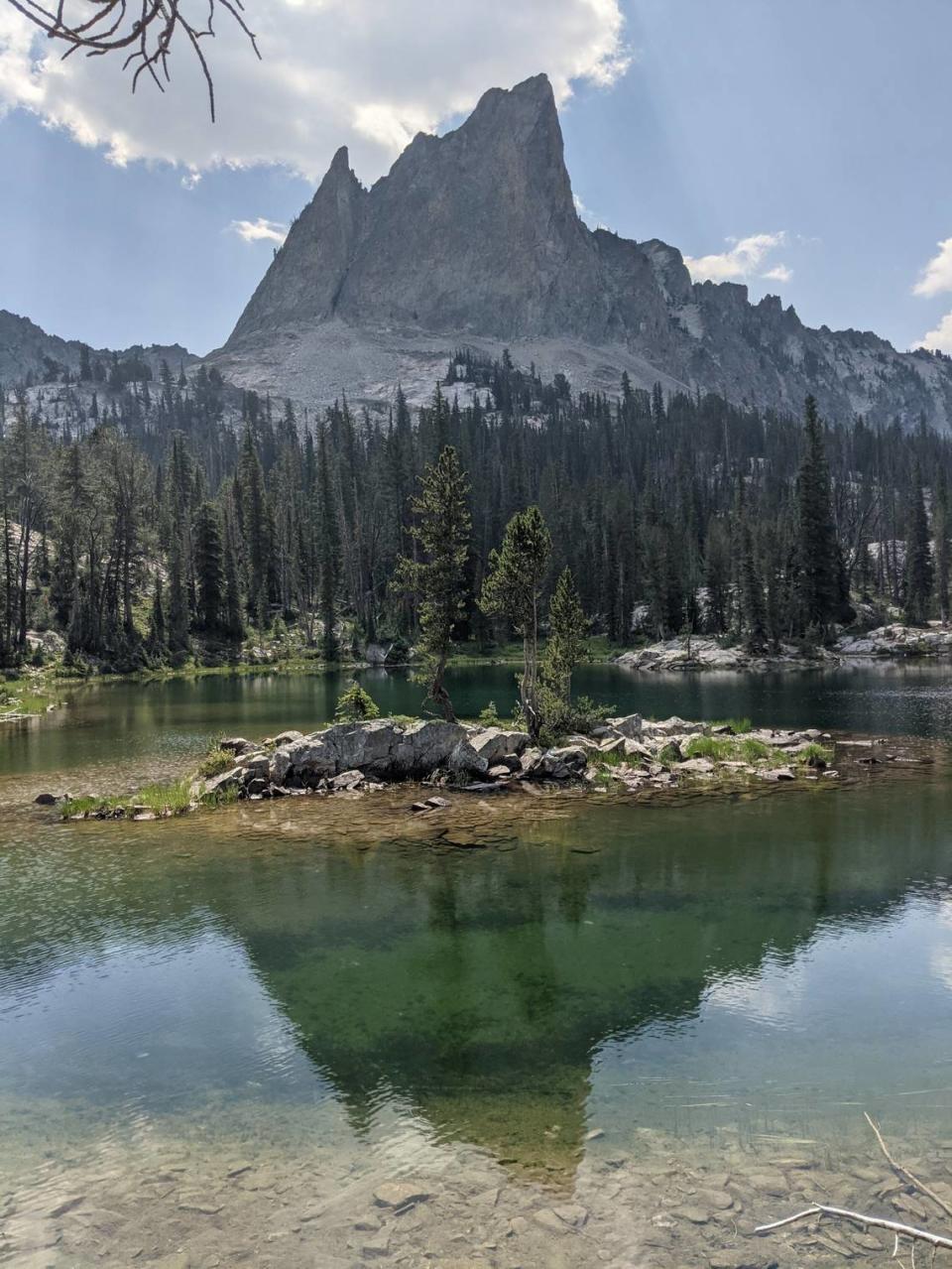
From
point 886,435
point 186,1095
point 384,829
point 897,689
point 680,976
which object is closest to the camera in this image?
point 186,1095

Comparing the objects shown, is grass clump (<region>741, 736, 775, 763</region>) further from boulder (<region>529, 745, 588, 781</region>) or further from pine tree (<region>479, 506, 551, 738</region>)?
pine tree (<region>479, 506, 551, 738</region>)

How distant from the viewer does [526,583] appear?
34.2 metres

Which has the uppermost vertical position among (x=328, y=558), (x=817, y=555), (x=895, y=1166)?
(x=328, y=558)

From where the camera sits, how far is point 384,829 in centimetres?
2330

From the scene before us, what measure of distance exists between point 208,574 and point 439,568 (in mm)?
67106

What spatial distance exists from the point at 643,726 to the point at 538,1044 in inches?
1079

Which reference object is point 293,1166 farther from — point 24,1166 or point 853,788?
point 853,788

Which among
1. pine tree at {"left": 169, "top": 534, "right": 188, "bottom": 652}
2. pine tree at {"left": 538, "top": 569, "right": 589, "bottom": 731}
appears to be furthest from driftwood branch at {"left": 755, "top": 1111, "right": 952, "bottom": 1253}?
pine tree at {"left": 169, "top": 534, "right": 188, "bottom": 652}

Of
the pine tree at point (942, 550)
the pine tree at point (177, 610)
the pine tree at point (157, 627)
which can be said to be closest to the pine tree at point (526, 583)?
the pine tree at point (157, 627)

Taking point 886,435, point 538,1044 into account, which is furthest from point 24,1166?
point 886,435

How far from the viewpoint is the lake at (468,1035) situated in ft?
24.6

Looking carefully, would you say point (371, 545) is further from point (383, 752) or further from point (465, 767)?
point (465, 767)

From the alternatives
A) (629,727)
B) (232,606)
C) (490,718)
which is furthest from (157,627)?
(629,727)

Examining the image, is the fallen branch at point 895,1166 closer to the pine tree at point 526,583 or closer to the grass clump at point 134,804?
the grass clump at point 134,804
